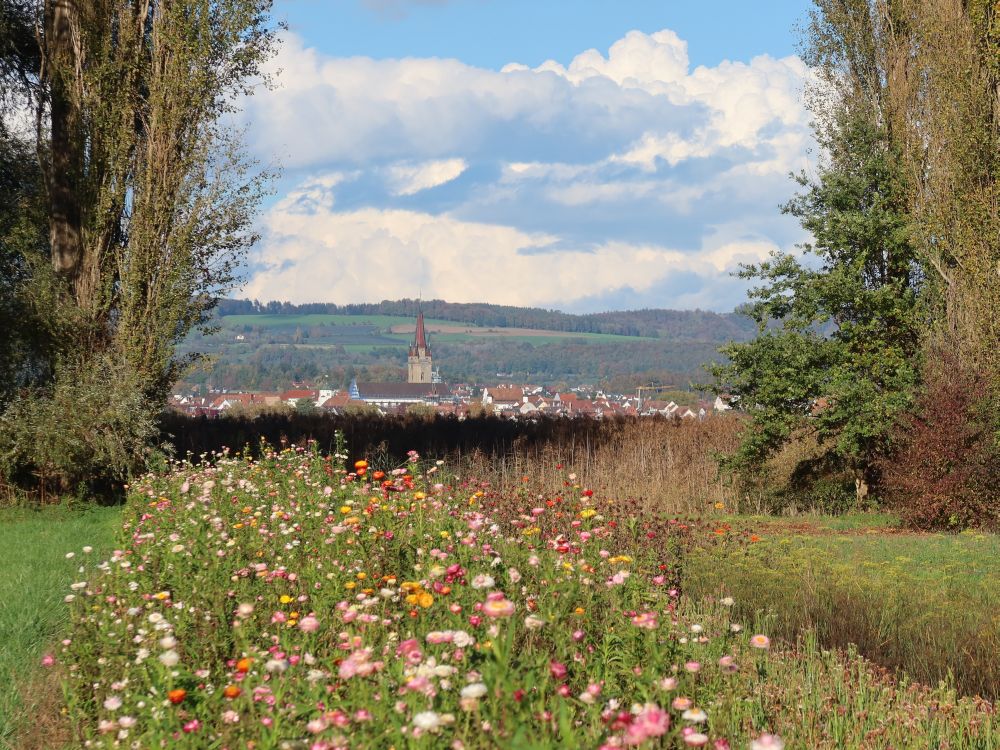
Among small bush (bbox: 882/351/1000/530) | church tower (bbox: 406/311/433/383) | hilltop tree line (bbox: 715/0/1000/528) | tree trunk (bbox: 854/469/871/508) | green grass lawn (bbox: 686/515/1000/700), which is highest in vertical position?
hilltop tree line (bbox: 715/0/1000/528)

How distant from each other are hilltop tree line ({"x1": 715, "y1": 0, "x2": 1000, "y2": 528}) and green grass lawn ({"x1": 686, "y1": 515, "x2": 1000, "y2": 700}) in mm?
3878

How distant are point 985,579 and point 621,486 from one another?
6283mm

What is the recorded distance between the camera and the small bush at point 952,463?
522 inches

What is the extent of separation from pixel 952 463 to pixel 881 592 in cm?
569

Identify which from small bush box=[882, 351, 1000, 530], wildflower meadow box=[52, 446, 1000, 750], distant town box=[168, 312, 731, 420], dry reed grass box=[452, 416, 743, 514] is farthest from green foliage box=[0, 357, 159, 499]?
small bush box=[882, 351, 1000, 530]

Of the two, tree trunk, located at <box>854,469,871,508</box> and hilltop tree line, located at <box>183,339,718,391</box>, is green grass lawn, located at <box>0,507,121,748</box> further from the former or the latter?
hilltop tree line, located at <box>183,339,718,391</box>

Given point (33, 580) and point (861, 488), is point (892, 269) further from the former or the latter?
point (33, 580)

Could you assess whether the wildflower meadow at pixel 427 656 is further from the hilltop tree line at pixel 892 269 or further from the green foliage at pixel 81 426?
the hilltop tree line at pixel 892 269

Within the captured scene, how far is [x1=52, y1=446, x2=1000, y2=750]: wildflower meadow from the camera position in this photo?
10.5 ft

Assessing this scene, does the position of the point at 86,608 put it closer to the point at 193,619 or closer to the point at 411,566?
the point at 193,619

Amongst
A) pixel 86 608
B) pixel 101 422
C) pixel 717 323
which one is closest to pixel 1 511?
pixel 101 422

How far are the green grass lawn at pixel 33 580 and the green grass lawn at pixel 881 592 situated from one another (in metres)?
4.86

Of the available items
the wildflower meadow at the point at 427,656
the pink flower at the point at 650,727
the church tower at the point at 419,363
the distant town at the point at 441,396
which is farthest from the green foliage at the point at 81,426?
the church tower at the point at 419,363

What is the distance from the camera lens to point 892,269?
16.7 meters
